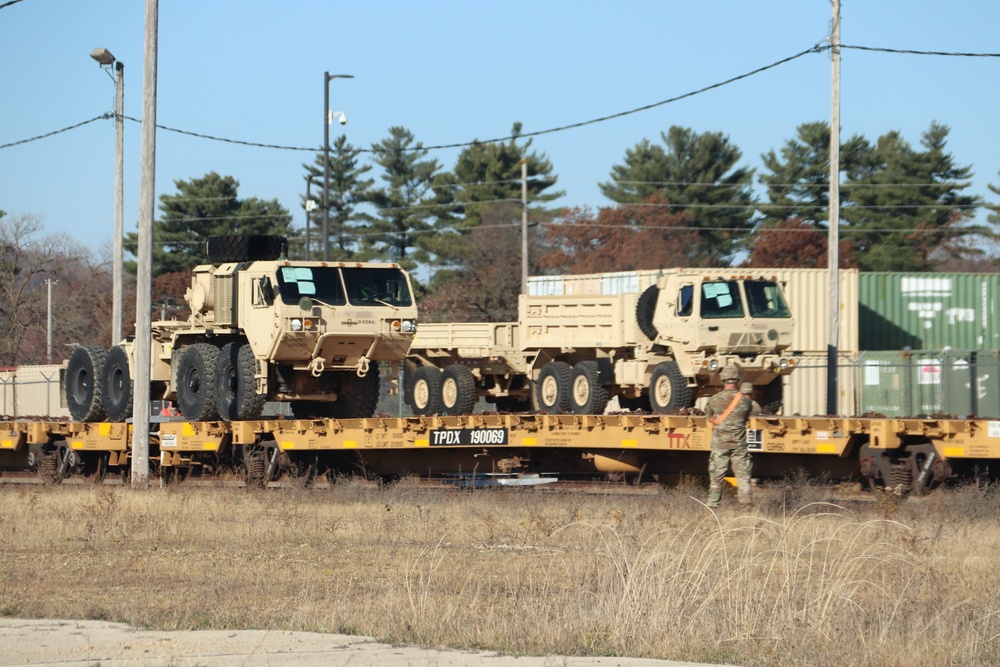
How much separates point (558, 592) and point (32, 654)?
360 cm

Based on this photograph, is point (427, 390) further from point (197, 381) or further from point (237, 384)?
point (237, 384)

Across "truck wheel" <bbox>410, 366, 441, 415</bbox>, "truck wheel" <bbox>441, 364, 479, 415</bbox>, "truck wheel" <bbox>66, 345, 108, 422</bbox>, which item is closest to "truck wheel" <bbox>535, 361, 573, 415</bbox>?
"truck wheel" <bbox>441, 364, 479, 415</bbox>

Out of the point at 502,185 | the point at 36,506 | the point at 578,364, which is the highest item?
the point at 502,185

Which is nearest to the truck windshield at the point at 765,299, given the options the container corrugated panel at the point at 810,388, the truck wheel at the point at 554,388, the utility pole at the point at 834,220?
the utility pole at the point at 834,220

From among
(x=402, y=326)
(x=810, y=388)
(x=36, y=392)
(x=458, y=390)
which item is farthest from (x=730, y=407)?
(x=36, y=392)

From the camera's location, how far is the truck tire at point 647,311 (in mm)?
24734

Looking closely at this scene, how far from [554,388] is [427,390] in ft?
12.2

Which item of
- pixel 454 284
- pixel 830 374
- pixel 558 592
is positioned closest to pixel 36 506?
pixel 558 592

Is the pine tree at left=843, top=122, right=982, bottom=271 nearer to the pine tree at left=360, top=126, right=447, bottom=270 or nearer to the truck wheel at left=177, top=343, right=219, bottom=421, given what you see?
the pine tree at left=360, top=126, right=447, bottom=270

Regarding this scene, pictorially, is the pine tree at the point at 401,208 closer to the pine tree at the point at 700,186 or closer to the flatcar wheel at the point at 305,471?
the pine tree at the point at 700,186

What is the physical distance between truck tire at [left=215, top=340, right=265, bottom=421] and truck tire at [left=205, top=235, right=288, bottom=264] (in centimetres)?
128

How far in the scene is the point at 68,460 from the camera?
76.3 feet

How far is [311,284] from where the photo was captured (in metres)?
20.4

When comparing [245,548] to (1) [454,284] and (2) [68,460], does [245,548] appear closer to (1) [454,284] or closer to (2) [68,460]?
(2) [68,460]
